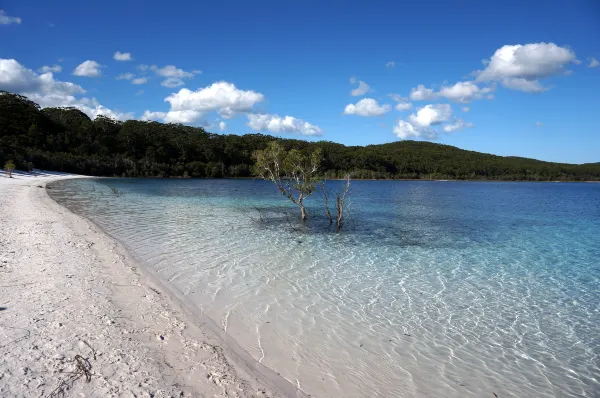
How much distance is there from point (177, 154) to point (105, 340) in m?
115

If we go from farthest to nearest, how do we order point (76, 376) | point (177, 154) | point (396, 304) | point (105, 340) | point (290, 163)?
point (177, 154) < point (290, 163) < point (396, 304) < point (105, 340) < point (76, 376)

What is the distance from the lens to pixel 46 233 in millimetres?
12656

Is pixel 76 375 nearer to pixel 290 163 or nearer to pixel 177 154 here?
pixel 290 163

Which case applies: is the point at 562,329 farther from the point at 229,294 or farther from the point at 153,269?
the point at 153,269

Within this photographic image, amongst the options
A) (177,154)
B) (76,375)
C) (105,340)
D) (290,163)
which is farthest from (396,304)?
(177,154)

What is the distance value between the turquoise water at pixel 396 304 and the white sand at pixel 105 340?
72 centimetres

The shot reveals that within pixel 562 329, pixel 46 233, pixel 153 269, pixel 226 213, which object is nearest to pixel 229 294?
pixel 153 269

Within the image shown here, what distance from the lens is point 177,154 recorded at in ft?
371

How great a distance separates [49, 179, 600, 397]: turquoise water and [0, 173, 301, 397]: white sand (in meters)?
0.72

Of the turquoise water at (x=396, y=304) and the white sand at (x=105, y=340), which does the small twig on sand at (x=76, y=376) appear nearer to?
the white sand at (x=105, y=340)

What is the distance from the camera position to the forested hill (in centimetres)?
8269

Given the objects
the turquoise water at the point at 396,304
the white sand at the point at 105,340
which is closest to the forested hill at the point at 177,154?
the turquoise water at the point at 396,304

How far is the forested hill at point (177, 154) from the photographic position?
82.7 metres

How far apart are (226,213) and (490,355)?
20.5 m
